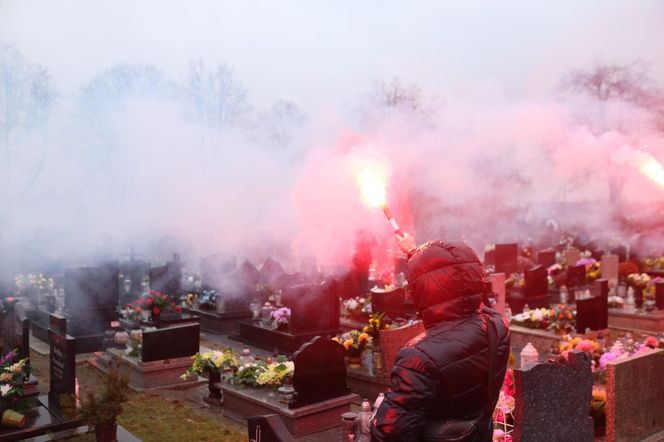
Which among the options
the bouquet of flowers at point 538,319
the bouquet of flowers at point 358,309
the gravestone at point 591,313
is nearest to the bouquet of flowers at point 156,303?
the bouquet of flowers at point 358,309

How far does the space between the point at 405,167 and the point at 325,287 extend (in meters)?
6.62

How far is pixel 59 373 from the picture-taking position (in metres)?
8.83

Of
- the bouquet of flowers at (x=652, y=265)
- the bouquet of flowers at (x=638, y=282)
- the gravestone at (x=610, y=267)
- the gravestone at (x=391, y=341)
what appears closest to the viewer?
the gravestone at (x=391, y=341)

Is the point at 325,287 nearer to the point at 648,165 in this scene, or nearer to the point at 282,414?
the point at 282,414

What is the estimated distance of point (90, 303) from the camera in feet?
47.6

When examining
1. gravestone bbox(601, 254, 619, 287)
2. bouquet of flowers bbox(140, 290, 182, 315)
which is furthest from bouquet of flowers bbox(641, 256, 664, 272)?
bouquet of flowers bbox(140, 290, 182, 315)

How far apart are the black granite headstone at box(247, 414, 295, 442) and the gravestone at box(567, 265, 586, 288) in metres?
16.7

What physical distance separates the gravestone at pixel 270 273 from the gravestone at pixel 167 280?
8.46 ft

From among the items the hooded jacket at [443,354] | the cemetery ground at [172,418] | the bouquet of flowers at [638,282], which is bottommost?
the cemetery ground at [172,418]

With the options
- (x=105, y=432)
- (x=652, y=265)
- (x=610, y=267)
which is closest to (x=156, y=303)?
(x=105, y=432)

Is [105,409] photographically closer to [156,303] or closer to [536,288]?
[156,303]

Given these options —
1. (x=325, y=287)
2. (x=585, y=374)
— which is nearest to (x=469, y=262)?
(x=585, y=374)

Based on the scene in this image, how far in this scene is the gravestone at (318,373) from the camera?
8414mm

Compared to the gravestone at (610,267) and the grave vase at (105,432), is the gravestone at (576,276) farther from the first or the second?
the grave vase at (105,432)
